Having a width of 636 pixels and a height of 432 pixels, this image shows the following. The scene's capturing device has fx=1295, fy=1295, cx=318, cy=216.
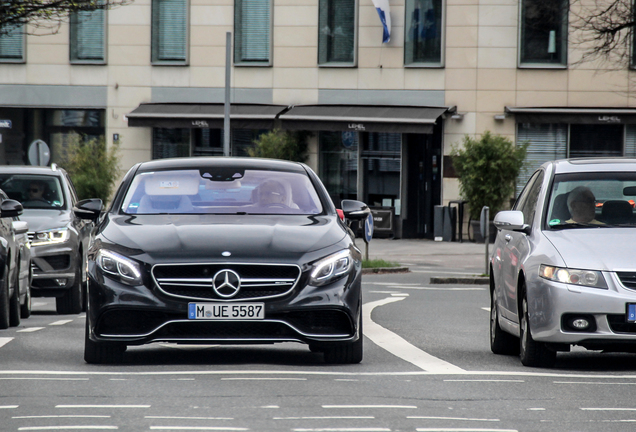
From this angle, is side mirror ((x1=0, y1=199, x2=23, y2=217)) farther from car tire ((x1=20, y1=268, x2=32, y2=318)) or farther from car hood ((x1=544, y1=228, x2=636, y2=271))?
car hood ((x1=544, y1=228, x2=636, y2=271))

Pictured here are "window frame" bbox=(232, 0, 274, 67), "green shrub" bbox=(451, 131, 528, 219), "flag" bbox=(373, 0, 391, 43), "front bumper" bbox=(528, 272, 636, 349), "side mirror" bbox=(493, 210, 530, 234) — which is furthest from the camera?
"window frame" bbox=(232, 0, 274, 67)

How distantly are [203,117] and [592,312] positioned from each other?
29.9 metres

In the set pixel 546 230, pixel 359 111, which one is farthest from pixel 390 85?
pixel 546 230

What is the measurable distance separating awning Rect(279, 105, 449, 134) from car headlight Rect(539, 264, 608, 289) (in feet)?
88.8

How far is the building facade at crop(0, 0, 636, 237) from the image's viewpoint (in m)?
37.3

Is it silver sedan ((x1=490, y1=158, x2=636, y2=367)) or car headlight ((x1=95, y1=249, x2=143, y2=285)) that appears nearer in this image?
car headlight ((x1=95, y1=249, x2=143, y2=285))

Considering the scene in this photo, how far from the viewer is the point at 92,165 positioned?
38.2m

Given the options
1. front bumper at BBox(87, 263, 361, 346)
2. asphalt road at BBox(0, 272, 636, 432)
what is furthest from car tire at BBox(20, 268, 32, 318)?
front bumper at BBox(87, 263, 361, 346)

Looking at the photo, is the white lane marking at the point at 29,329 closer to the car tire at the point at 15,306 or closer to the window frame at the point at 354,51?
the car tire at the point at 15,306

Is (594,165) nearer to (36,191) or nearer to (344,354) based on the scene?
(344,354)

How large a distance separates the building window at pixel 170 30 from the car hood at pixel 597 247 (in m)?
30.8

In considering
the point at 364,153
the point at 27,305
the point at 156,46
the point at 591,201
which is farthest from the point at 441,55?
the point at 591,201

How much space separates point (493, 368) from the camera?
9.12 metres

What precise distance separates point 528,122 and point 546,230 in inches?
1112
